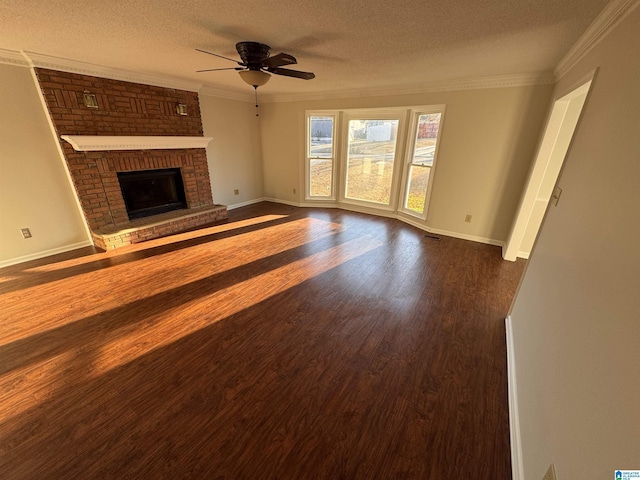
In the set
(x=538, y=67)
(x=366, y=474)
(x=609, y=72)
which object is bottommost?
(x=366, y=474)

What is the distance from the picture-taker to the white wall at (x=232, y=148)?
483 cm

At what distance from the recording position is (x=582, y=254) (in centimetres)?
119

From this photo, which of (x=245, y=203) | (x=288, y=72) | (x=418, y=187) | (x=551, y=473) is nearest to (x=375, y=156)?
(x=418, y=187)

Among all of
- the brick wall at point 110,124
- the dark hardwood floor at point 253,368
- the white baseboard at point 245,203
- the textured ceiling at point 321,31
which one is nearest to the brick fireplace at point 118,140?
the brick wall at point 110,124

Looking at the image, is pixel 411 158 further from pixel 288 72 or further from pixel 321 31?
pixel 321 31

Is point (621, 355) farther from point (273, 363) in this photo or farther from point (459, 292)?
point (459, 292)

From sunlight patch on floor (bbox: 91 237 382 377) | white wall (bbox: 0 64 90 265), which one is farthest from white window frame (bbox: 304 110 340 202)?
white wall (bbox: 0 64 90 265)

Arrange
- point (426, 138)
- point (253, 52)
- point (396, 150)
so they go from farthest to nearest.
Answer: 1. point (396, 150)
2. point (426, 138)
3. point (253, 52)

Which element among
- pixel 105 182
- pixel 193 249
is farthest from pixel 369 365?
pixel 105 182

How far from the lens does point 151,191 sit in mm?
4285

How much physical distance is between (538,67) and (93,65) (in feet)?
17.3

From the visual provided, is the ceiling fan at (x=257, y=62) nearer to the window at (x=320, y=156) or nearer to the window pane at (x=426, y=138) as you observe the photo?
the window pane at (x=426, y=138)

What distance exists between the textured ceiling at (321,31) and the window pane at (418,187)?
1.56 meters

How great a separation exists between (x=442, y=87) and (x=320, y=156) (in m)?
2.49
